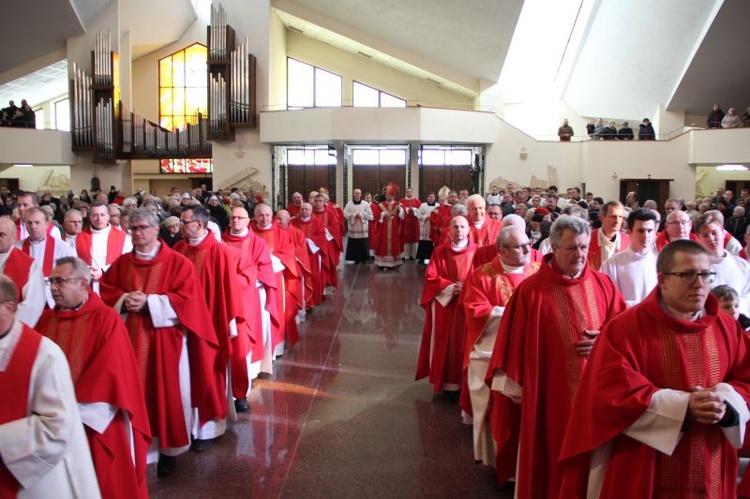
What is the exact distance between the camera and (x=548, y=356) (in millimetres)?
3646

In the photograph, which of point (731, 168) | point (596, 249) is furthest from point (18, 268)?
point (731, 168)

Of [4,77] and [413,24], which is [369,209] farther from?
[4,77]

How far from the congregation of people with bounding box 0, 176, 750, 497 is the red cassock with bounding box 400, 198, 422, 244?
979 cm

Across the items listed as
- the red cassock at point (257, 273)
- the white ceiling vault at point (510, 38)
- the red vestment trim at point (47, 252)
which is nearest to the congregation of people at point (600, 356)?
the red cassock at point (257, 273)

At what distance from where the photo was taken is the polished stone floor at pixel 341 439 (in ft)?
14.8

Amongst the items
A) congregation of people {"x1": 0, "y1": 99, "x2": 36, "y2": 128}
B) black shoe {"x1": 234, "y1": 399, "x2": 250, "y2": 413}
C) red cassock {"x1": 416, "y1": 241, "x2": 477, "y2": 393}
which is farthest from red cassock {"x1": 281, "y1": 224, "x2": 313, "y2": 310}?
congregation of people {"x1": 0, "y1": 99, "x2": 36, "y2": 128}

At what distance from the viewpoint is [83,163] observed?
857 inches

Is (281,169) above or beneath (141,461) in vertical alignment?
above

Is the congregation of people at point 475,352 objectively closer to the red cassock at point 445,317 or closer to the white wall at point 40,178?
the red cassock at point 445,317

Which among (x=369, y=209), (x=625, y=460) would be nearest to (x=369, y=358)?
(x=625, y=460)

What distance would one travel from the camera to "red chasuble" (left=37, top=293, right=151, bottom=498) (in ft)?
10.6

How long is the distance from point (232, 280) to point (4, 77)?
804 inches

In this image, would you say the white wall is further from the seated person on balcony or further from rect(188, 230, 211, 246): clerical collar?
rect(188, 230, 211, 246): clerical collar

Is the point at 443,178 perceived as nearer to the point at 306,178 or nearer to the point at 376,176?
the point at 376,176
